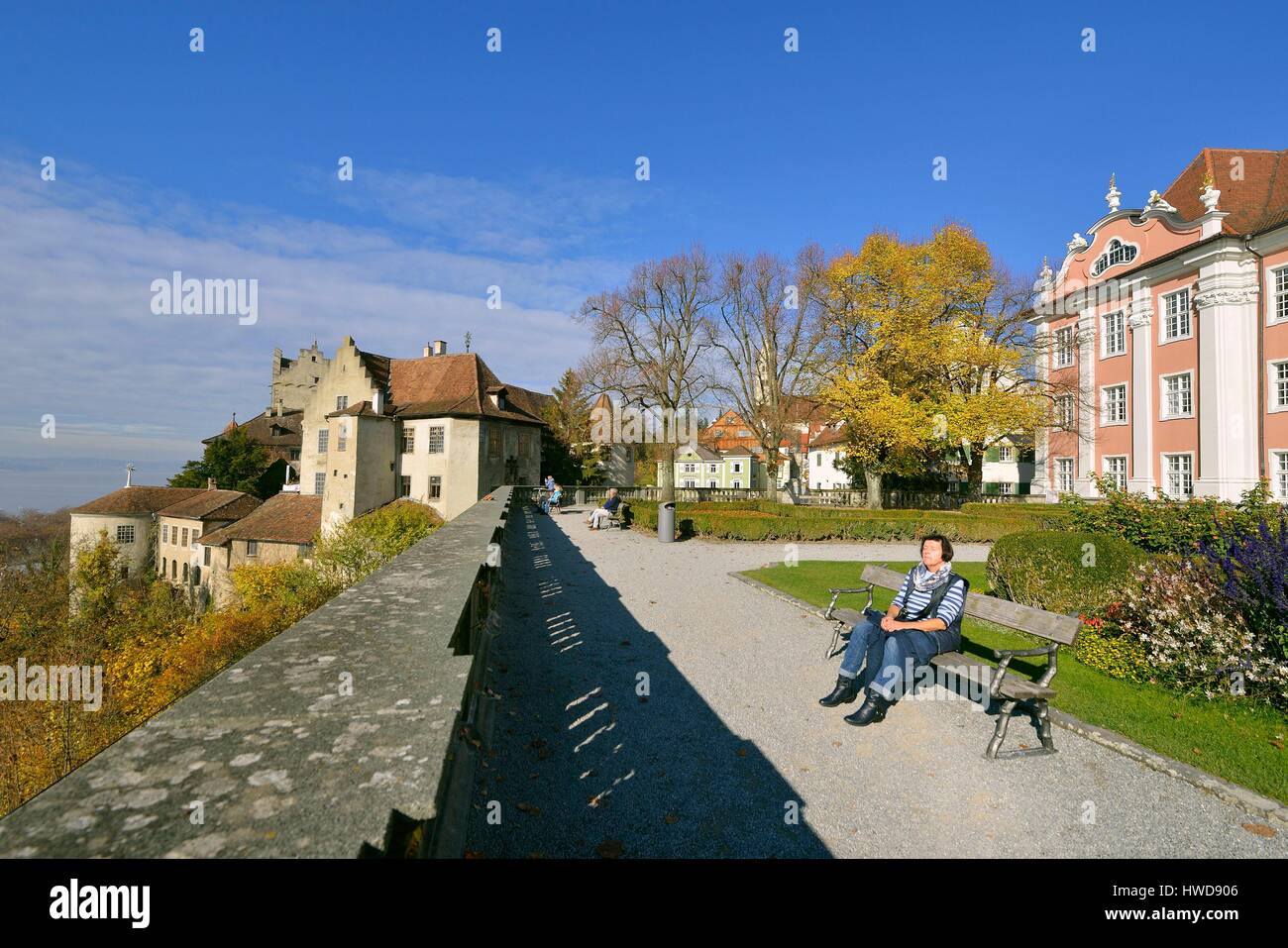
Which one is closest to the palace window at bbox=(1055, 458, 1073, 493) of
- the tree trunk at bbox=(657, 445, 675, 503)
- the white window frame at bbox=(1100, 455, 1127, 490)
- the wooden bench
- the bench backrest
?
the white window frame at bbox=(1100, 455, 1127, 490)

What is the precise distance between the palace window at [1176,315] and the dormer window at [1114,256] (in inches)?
147

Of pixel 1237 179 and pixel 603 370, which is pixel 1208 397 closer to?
pixel 1237 179

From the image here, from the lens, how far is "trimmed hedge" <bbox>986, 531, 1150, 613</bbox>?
9188 mm

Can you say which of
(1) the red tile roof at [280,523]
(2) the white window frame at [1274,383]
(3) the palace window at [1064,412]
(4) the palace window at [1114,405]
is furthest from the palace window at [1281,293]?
(1) the red tile roof at [280,523]

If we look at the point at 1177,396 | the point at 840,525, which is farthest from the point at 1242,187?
the point at 840,525

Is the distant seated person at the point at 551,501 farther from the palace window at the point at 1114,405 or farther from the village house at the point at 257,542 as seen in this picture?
the palace window at the point at 1114,405

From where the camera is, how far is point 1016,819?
4.50 m

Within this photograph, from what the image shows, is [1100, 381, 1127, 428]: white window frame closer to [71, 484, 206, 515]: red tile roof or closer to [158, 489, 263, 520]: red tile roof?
[158, 489, 263, 520]: red tile roof

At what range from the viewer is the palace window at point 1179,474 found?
97.5 feet

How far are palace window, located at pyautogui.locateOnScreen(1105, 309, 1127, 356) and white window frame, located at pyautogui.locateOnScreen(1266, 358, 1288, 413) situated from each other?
282 inches

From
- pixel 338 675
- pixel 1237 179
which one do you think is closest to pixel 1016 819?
pixel 338 675

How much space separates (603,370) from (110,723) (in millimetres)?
30220

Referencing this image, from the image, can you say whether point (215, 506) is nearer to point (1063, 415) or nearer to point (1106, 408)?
point (1063, 415)
